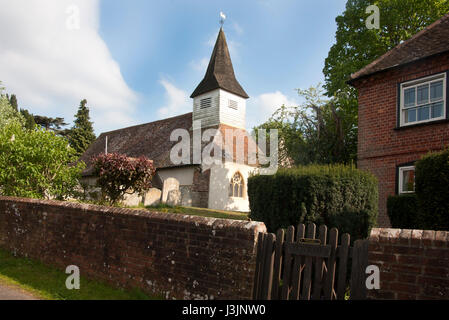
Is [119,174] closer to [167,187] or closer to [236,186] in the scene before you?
[167,187]

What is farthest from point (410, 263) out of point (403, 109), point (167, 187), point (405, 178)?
point (167, 187)

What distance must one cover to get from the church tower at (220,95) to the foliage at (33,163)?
16.8 m

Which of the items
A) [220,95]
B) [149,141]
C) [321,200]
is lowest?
[321,200]

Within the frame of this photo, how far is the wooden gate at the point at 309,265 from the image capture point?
13.1 ft

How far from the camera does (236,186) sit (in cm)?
2642

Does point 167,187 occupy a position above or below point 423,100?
below

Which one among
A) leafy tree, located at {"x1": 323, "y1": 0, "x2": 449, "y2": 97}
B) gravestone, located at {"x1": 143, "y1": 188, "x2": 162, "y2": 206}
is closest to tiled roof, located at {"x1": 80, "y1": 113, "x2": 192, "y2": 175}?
gravestone, located at {"x1": 143, "y1": 188, "x2": 162, "y2": 206}

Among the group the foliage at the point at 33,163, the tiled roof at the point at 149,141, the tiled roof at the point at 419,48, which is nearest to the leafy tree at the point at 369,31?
the tiled roof at the point at 419,48

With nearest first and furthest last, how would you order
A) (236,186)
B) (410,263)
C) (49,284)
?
(410,263) < (49,284) < (236,186)

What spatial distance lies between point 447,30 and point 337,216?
32.3 feet

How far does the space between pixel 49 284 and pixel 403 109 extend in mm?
12048

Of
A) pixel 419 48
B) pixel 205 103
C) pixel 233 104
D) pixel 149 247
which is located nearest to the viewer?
pixel 149 247

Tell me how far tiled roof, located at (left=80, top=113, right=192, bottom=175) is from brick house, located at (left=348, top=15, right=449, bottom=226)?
16646 millimetres

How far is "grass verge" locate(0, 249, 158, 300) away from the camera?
582 cm
